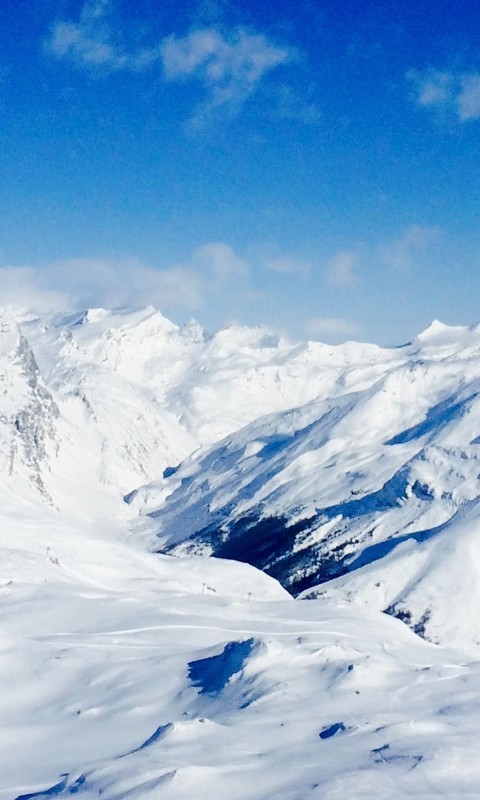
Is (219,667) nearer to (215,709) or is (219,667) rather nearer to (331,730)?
(215,709)

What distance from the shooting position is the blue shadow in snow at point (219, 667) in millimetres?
44281

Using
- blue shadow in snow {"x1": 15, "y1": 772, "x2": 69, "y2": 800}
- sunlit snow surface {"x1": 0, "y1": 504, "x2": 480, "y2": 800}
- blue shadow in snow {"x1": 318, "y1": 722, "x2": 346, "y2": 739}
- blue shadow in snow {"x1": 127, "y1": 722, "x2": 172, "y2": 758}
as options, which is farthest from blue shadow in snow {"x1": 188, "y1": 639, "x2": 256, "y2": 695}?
blue shadow in snow {"x1": 15, "y1": 772, "x2": 69, "y2": 800}

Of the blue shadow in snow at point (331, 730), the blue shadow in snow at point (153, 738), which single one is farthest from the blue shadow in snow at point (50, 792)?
the blue shadow in snow at point (331, 730)

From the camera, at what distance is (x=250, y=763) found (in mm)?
31703

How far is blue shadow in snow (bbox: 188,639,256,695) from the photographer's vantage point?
145 feet

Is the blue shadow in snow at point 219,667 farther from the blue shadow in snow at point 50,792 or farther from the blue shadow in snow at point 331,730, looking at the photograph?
the blue shadow in snow at point 50,792

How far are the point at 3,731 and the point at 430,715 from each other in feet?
71.2

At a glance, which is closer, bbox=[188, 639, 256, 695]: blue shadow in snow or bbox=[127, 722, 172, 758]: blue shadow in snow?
bbox=[127, 722, 172, 758]: blue shadow in snow

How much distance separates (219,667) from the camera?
46375 millimetres

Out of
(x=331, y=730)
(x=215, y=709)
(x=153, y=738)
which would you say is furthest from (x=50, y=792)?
(x=331, y=730)

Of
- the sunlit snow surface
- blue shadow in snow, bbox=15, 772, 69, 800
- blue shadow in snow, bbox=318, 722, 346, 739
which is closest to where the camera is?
the sunlit snow surface

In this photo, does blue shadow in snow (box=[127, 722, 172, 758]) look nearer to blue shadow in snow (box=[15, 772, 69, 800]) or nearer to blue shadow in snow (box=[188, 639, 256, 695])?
blue shadow in snow (box=[15, 772, 69, 800])

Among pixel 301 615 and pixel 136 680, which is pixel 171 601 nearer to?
pixel 301 615

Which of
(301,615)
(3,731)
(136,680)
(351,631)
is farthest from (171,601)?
(3,731)
